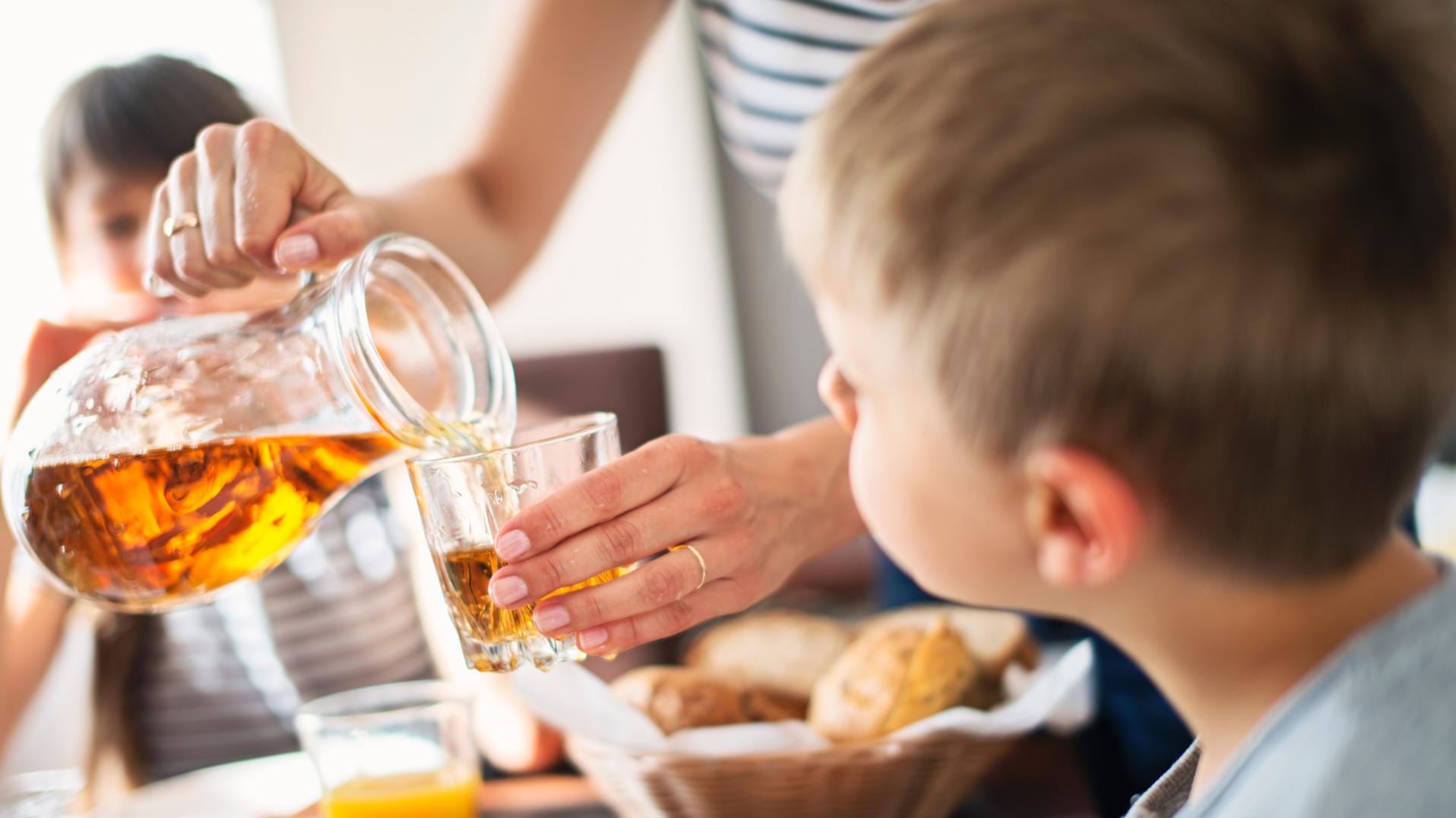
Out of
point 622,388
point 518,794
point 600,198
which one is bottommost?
point 518,794

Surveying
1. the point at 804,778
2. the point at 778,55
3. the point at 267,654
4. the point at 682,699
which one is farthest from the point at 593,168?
the point at 804,778

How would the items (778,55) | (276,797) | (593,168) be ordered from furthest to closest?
(593,168) → (778,55) → (276,797)

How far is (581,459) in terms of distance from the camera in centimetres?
67

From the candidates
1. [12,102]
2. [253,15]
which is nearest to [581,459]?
[12,102]

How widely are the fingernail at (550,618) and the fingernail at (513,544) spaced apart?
0.04 m

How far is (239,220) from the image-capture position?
2.48 feet

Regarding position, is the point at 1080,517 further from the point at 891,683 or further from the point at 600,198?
the point at 600,198

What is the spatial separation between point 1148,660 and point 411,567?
1572 mm

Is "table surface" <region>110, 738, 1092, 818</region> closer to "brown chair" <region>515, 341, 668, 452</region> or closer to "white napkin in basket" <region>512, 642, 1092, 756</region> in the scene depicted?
"white napkin in basket" <region>512, 642, 1092, 756</region>

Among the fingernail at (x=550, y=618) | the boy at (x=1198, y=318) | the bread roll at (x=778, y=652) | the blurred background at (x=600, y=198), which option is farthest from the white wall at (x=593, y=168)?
the boy at (x=1198, y=318)

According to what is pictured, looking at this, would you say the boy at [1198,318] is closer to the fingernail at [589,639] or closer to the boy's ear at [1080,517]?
the boy's ear at [1080,517]

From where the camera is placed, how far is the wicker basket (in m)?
0.83

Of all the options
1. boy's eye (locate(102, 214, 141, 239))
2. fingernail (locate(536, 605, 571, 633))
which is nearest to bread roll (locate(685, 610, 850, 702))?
fingernail (locate(536, 605, 571, 633))

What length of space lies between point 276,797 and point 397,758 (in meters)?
0.24
